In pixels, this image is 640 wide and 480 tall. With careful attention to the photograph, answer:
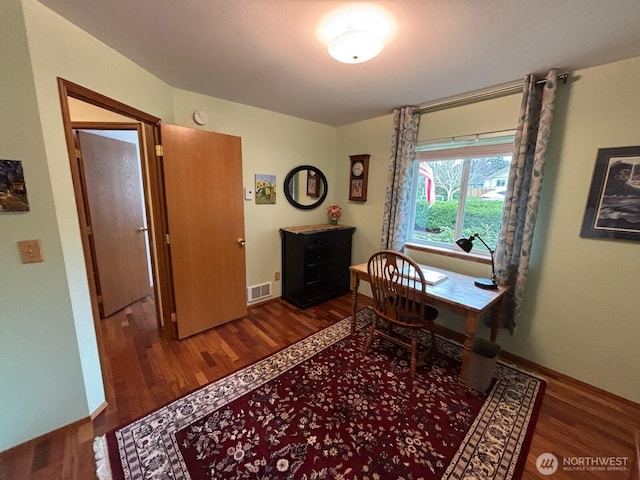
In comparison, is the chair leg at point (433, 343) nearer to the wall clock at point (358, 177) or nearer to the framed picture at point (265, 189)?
the wall clock at point (358, 177)

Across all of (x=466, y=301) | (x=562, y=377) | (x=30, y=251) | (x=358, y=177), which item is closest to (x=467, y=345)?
(x=466, y=301)

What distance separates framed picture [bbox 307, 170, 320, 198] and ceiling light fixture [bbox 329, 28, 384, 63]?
6.28 feet

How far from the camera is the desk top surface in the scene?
5.49 feet

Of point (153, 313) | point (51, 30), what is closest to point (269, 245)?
point (153, 313)

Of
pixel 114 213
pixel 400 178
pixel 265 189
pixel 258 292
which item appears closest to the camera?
pixel 400 178

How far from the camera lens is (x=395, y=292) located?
1.91 metres

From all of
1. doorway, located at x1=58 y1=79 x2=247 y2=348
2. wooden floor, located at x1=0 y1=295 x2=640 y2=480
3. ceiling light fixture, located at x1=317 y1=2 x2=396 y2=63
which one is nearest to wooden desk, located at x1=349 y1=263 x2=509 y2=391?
wooden floor, located at x1=0 y1=295 x2=640 y2=480

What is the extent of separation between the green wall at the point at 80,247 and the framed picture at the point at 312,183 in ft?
2.82

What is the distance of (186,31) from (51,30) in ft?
2.03

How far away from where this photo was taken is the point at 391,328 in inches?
95.3

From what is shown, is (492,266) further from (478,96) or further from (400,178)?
(478,96)

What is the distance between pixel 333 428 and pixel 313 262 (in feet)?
5.69

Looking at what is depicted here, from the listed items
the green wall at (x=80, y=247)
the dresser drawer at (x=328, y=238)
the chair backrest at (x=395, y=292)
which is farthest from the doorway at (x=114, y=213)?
the chair backrest at (x=395, y=292)

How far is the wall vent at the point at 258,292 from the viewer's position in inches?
115
